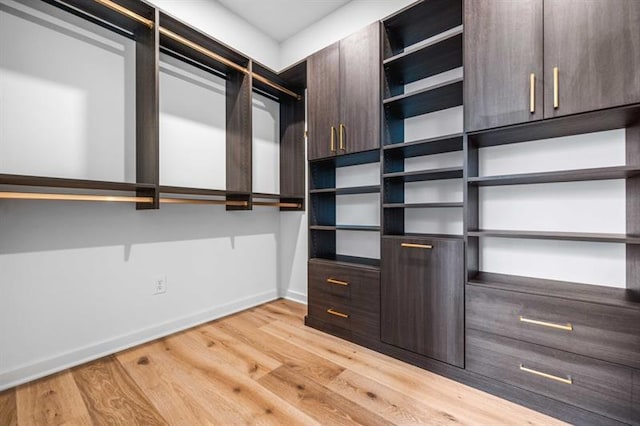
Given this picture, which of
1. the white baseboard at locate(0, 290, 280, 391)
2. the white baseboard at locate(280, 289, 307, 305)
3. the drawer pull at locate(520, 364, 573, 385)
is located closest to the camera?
the drawer pull at locate(520, 364, 573, 385)

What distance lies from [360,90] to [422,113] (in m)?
0.50

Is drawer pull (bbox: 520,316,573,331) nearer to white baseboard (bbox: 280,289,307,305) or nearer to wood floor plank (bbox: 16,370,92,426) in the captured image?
white baseboard (bbox: 280,289,307,305)

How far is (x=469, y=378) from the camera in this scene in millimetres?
1604

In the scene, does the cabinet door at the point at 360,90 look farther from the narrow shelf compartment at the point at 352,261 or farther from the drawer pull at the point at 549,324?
the drawer pull at the point at 549,324

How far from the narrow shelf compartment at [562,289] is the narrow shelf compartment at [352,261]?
0.69m

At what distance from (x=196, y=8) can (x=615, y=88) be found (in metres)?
2.86

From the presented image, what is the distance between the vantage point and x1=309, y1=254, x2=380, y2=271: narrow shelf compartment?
2.12 metres

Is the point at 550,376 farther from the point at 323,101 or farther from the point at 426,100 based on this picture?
the point at 323,101

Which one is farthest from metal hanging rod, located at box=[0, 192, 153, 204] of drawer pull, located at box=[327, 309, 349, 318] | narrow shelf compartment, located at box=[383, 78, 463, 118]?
narrow shelf compartment, located at box=[383, 78, 463, 118]

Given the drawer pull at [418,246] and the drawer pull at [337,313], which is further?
the drawer pull at [337,313]

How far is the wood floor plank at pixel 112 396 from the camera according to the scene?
136cm

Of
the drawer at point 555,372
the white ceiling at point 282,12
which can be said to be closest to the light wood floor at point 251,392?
the drawer at point 555,372

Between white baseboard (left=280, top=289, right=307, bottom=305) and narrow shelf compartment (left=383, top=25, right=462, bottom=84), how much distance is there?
2181mm

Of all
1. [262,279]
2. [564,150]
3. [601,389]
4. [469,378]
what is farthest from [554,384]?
[262,279]
